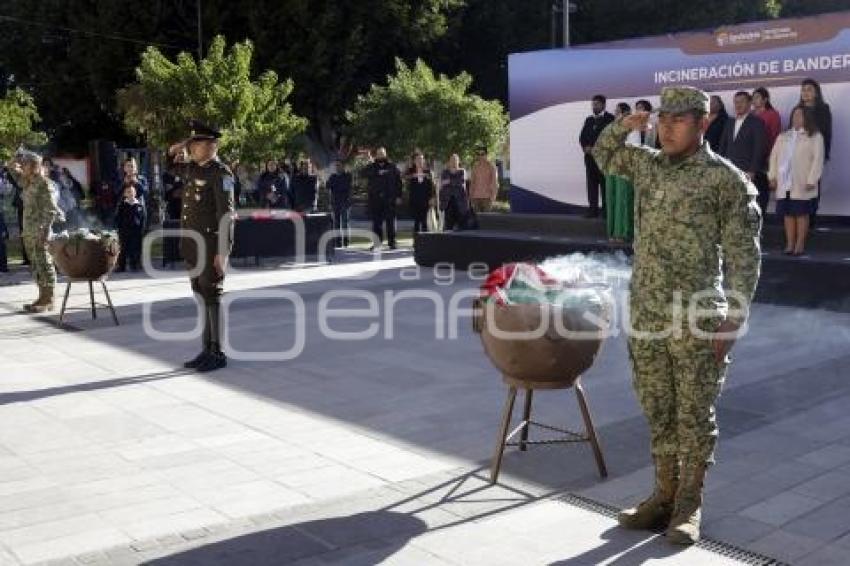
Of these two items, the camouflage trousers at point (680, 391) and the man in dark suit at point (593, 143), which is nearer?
the camouflage trousers at point (680, 391)

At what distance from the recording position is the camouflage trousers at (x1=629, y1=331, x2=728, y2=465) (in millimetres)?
4629

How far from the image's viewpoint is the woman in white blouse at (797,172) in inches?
455

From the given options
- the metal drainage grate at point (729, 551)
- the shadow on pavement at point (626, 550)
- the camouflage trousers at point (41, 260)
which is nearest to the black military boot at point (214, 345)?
the camouflage trousers at point (41, 260)

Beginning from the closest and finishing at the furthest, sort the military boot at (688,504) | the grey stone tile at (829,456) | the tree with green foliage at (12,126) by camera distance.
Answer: the military boot at (688,504) → the grey stone tile at (829,456) → the tree with green foliage at (12,126)

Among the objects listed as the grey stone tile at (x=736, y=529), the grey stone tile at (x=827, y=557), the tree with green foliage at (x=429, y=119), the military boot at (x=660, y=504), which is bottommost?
the grey stone tile at (x=827, y=557)

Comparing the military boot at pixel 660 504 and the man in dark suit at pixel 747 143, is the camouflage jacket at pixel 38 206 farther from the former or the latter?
the military boot at pixel 660 504

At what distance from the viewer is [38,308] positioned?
12.7m

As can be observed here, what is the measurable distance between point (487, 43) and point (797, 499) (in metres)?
36.4

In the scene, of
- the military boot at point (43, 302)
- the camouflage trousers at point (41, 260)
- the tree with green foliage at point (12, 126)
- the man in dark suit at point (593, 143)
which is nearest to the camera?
the camouflage trousers at point (41, 260)

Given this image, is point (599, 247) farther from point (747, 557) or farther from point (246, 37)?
point (246, 37)

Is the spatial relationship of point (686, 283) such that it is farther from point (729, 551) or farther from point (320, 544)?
point (320, 544)

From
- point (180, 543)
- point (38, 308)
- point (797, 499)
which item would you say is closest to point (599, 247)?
point (38, 308)

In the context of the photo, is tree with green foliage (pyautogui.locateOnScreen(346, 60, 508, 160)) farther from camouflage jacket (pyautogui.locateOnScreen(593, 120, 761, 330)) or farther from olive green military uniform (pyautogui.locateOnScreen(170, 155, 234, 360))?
camouflage jacket (pyautogui.locateOnScreen(593, 120, 761, 330))

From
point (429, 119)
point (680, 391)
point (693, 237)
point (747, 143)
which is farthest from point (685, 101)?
point (429, 119)
